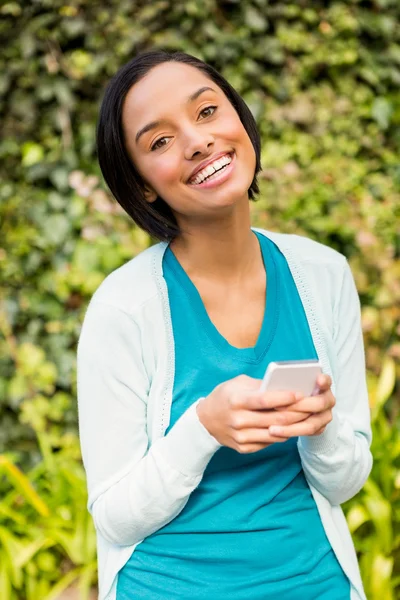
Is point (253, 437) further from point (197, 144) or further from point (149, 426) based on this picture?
point (197, 144)

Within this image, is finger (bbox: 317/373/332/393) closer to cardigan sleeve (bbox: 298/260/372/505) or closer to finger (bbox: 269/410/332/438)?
finger (bbox: 269/410/332/438)

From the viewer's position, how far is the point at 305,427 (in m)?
Answer: 1.57

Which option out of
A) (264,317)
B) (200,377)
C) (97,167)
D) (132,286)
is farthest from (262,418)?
(97,167)

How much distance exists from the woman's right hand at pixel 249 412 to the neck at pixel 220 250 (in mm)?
479

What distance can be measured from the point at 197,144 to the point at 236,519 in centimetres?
82

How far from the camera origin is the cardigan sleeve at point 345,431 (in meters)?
1.76

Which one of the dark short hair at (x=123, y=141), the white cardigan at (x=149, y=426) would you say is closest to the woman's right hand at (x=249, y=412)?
the white cardigan at (x=149, y=426)

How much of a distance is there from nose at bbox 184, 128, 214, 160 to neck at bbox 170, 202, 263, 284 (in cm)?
18

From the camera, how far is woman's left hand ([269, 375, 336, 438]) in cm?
153

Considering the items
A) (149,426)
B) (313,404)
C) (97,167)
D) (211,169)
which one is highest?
(211,169)

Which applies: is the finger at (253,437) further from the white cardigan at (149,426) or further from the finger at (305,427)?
the white cardigan at (149,426)

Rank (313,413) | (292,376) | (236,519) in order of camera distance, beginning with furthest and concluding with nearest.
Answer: (236,519) < (313,413) < (292,376)

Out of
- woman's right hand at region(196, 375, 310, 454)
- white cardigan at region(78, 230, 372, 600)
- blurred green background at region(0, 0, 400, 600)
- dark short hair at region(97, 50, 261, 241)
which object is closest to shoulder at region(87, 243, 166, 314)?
white cardigan at region(78, 230, 372, 600)

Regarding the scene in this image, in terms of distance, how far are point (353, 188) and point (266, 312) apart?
2.73 m
